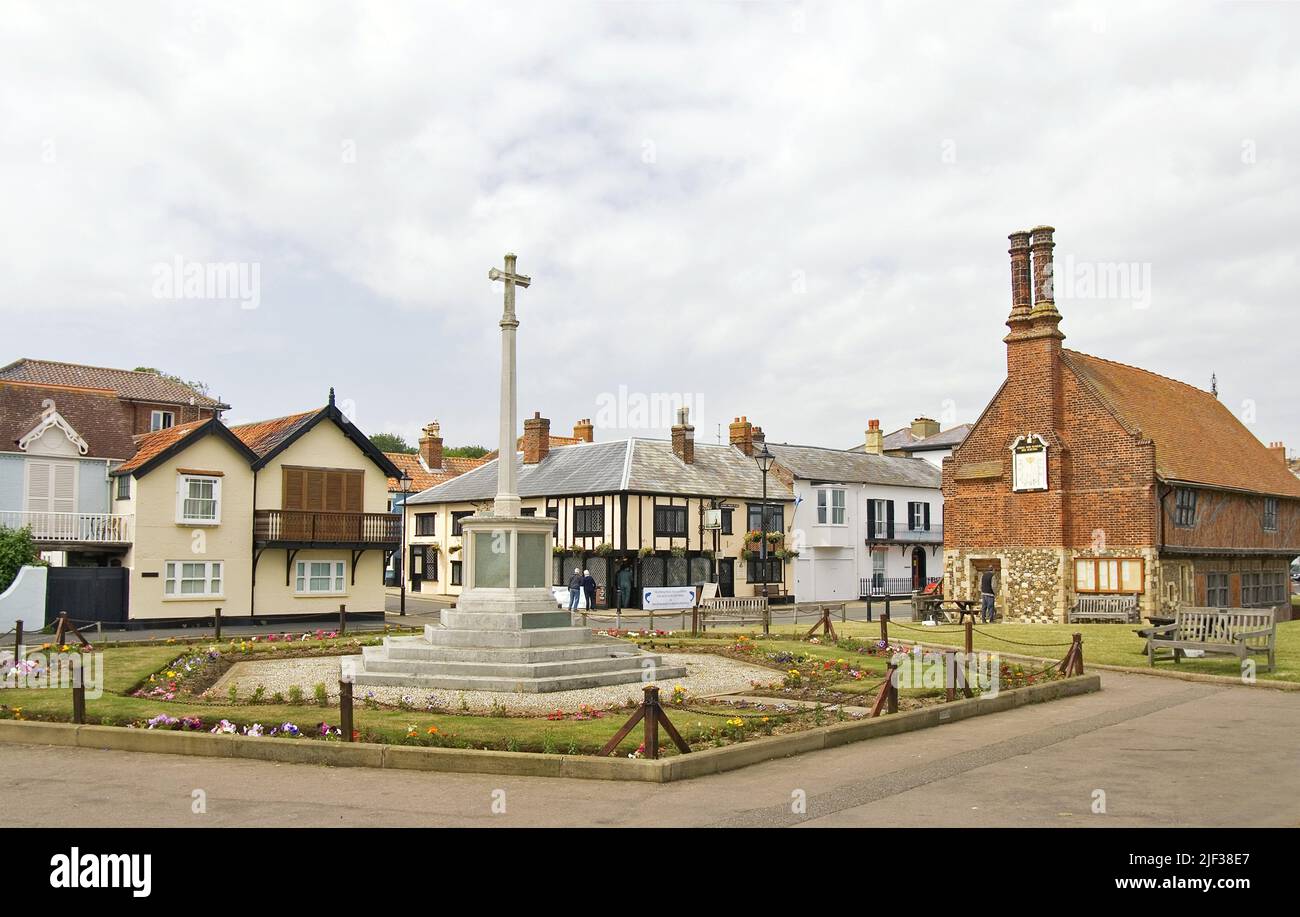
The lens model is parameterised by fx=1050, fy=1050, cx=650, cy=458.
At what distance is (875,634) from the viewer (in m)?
27.2

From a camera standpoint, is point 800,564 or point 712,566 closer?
point 712,566

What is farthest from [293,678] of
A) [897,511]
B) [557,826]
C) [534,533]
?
[897,511]

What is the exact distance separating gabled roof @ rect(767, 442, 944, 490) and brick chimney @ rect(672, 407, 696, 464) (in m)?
5.38

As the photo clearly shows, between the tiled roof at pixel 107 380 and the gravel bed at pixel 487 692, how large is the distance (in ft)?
85.1

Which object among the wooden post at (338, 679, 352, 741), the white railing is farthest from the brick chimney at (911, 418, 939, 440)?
the wooden post at (338, 679, 352, 741)

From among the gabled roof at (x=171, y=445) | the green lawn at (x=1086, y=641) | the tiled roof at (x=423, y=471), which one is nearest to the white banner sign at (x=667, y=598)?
the green lawn at (x=1086, y=641)

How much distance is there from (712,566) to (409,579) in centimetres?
1735

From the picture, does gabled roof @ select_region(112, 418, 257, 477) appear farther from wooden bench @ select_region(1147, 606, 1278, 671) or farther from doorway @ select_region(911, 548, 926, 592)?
doorway @ select_region(911, 548, 926, 592)

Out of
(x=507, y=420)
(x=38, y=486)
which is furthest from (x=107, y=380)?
(x=507, y=420)

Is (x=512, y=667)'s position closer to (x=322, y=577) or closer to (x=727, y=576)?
(x=322, y=577)

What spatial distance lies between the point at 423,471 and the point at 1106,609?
1583 inches

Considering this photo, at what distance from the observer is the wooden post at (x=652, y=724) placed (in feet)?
34.1

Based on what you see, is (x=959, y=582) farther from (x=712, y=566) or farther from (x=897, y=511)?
(x=897, y=511)

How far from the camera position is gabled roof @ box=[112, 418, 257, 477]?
3206 cm
